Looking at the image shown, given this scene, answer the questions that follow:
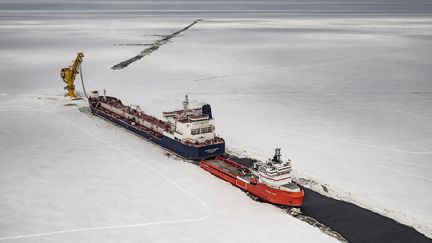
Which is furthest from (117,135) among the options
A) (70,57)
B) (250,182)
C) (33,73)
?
(70,57)

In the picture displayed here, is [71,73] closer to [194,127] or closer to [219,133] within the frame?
[219,133]

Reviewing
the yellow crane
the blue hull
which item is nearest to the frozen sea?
the blue hull

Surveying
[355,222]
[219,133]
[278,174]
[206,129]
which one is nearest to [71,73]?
[219,133]

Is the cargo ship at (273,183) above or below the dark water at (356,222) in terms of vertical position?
above

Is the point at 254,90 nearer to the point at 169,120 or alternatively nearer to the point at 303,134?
the point at 303,134

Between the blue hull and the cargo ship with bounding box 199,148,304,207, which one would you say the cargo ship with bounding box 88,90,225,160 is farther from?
the cargo ship with bounding box 199,148,304,207

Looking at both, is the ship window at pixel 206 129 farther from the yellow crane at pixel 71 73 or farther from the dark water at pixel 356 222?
the yellow crane at pixel 71 73

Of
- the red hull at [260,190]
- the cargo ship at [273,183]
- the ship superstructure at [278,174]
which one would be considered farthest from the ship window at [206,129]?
the ship superstructure at [278,174]
